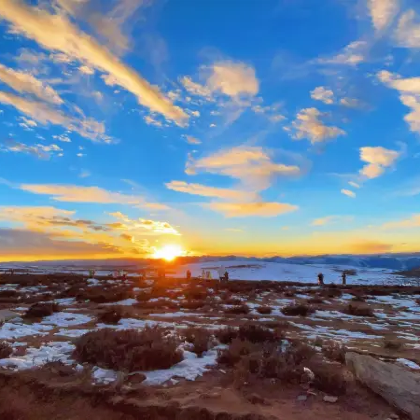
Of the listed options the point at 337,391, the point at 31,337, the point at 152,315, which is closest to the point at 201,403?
the point at 337,391

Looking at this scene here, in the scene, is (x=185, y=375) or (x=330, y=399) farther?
(x=185, y=375)

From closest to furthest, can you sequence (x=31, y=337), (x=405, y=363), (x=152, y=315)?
(x=405, y=363) < (x=31, y=337) < (x=152, y=315)

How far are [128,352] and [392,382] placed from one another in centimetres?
439

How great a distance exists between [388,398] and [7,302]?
18.7 meters

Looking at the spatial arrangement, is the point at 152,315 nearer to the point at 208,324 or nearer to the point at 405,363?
the point at 208,324

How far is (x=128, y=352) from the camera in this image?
646 centimetres

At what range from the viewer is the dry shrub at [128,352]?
20.5ft

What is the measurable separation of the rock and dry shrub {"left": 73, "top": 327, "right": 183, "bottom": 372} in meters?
3.25

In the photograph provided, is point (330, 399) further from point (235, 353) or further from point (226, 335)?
point (226, 335)

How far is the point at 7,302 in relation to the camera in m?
18.0

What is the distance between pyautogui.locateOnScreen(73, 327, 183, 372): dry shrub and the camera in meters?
6.25

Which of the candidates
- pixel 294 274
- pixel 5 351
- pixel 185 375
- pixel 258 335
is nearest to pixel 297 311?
pixel 258 335

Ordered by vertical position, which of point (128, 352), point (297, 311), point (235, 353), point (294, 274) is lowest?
point (294, 274)

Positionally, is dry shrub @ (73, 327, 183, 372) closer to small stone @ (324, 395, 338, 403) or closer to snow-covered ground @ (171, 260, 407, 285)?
small stone @ (324, 395, 338, 403)
